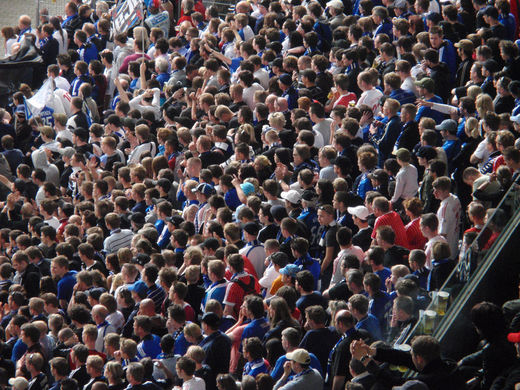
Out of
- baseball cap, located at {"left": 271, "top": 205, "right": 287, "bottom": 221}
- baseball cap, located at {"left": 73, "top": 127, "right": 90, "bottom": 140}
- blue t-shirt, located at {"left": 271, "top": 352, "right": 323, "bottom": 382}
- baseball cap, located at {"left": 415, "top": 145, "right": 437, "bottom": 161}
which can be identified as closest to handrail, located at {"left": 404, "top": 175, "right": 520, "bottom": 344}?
blue t-shirt, located at {"left": 271, "top": 352, "right": 323, "bottom": 382}

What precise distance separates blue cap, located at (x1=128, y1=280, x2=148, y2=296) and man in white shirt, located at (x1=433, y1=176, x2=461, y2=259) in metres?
3.26

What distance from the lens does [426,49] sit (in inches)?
561

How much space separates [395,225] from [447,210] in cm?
61

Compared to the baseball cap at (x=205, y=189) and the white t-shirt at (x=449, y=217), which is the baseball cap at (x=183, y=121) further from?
the white t-shirt at (x=449, y=217)

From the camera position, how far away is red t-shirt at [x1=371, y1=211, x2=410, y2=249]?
1052 centimetres

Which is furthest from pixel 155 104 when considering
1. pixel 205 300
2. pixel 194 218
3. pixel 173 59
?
pixel 205 300

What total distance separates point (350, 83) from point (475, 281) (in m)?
6.02

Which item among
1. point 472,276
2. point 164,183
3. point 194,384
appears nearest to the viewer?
point 194,384

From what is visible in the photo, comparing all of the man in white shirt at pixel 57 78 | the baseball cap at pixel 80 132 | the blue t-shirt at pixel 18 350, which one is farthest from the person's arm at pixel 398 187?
the man in white shirt at pixel 57 78

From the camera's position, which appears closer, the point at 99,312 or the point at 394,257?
the point at 394,257

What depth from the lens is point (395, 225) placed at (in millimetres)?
10555

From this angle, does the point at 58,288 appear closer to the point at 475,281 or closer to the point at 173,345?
the point at 173,345

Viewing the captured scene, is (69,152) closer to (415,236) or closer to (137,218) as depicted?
(137,218)

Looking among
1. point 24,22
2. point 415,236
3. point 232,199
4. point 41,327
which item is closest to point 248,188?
point 232,199
